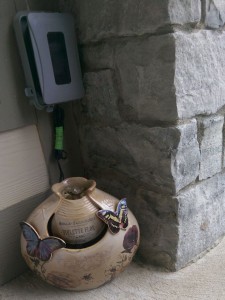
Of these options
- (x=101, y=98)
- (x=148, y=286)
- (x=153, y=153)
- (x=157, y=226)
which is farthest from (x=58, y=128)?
(x=148, y=286)

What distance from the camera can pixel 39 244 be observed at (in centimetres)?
85

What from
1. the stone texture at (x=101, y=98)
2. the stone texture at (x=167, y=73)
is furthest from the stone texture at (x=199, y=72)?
the stone texture at (x=101, y=98)

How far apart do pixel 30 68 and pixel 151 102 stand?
0.37m

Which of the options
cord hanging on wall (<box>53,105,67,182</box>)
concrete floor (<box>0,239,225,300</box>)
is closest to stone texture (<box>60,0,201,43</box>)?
cord hanging on wall (<box>53,105,67,182</box>)

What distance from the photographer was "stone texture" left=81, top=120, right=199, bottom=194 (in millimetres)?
900

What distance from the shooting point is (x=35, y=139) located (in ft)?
3.37

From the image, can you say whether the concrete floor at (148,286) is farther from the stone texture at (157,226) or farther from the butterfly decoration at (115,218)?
the butterfly decoration at (115,218)

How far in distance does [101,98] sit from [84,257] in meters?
0.49

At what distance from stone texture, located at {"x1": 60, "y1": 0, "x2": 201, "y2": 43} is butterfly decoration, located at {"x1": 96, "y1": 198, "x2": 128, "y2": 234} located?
0.49 meters

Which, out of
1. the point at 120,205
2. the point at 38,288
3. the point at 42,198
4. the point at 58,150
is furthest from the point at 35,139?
the point at 38,288

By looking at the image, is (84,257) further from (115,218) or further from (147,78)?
(147,78)

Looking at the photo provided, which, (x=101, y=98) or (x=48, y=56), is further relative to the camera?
(x=101, y=98)

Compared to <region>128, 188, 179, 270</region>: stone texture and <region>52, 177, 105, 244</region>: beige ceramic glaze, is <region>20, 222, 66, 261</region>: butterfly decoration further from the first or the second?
<region>128, 188, 179, 270</region>: stone texture

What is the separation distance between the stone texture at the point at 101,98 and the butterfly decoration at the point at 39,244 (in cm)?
41
